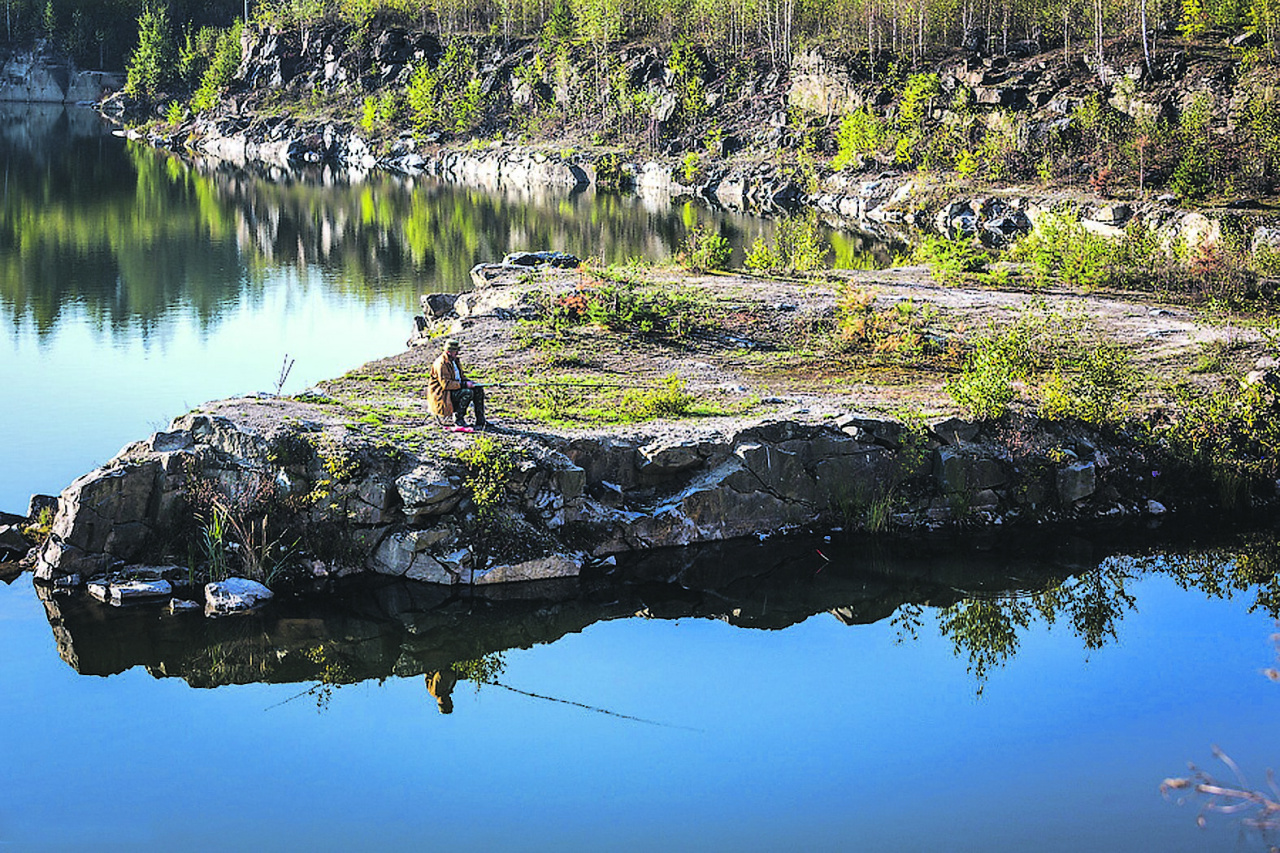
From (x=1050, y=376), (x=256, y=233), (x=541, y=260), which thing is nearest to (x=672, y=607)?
(x=1050, y=376)

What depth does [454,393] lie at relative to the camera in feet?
53.2

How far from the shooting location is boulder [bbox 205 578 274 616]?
13.8 meters

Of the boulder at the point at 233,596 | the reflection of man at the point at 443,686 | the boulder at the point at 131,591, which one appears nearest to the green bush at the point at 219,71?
the boulder at the point at 131,591

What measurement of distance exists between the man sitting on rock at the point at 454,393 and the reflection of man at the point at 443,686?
3.67 metres

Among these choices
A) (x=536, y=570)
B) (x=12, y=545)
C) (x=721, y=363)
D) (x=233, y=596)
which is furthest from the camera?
(x=721, y=363)

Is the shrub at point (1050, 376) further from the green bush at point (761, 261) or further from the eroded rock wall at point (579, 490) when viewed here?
the green bush at point (761, 261)

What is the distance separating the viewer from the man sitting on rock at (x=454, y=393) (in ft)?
52.9

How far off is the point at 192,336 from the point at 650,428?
1599 cm

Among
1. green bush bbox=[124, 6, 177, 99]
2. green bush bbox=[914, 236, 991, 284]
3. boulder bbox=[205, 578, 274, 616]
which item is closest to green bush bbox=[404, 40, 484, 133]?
green bush bbox=[124, 6, 177, 99]

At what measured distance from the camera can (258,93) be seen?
3848 inches

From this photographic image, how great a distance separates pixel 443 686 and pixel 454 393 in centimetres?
433

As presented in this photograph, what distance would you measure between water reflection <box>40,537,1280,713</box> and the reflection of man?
17 mm

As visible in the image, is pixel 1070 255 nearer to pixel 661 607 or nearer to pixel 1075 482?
pixel 1075 482

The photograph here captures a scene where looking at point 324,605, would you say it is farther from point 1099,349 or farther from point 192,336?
point 192,336
